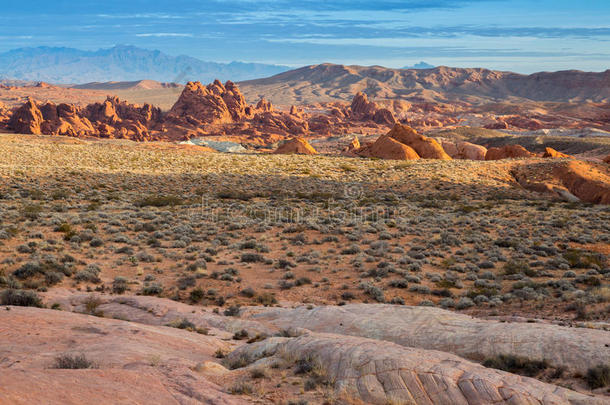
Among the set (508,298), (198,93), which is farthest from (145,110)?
(508,298)

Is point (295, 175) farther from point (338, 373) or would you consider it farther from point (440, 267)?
point (338, 373)

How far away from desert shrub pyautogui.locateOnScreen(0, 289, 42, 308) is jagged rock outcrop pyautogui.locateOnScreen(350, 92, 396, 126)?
157 meters

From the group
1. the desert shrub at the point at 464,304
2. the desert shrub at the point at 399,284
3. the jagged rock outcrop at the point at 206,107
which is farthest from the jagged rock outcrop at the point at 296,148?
the jagged rock outcrop at the point at 206,107

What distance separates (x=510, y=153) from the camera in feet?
197

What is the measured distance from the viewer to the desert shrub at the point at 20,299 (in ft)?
34.6

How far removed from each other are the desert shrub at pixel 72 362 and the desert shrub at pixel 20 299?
504 cm

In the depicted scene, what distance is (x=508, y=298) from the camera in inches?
514

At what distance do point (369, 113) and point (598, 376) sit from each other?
534ft

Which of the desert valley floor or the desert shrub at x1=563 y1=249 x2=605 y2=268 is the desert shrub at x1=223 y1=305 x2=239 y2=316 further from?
the desert shrub at x1=563 y1=249 x2=605 y2=268

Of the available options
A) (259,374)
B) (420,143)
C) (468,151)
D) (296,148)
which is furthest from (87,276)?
(468,151)

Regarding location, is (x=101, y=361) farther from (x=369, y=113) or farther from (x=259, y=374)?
(x=369, y=113)

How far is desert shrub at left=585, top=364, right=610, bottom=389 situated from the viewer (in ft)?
21.4

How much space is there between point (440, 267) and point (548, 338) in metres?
9.22

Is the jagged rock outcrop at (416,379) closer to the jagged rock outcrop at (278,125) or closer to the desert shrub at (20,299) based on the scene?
the desert shrub at (20,299)
